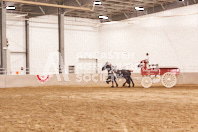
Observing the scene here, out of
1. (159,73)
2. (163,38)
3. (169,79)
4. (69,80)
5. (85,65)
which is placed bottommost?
(69,80)

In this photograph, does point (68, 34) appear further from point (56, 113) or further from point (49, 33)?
point (56, 113)

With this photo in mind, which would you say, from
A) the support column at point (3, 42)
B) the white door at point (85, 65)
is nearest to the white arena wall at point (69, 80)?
the support column at point (3, 42)

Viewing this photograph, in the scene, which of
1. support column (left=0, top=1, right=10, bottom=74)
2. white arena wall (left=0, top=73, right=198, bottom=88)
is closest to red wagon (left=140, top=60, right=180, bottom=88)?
white arena wall (left=0, top=73, right=198, bottom=88)

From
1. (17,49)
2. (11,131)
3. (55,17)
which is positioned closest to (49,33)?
(55,17)

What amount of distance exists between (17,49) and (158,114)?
73.7 ft

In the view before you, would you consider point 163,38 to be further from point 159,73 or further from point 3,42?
point 3,42

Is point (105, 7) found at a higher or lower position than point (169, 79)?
higher

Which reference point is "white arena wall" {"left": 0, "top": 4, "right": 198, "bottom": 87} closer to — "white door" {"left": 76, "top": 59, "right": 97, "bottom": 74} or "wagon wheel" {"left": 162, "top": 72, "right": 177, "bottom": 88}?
"white door" {"left": 76, "top": 59, "right": 97, "bottom": 74}

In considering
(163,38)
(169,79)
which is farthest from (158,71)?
(163,38)

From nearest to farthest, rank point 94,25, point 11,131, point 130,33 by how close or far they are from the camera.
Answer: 1. point 11,131
2. point 130,33
3. point 94,25

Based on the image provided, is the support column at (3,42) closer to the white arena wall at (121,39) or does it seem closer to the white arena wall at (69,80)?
the white arena wall at (69,80)

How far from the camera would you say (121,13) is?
98.9ft

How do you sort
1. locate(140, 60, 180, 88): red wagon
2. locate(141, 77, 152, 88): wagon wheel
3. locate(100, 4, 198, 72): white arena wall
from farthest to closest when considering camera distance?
locate(100, 4, 198, 72): white arena wall → locate(141, 77, 152, 88): wagon wheel → locate(140, 60, 180, 88): red wagon

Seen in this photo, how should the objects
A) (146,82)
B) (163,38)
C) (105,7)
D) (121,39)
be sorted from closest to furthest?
(146,82) < (163,38) < (105,7) < (121,39)
